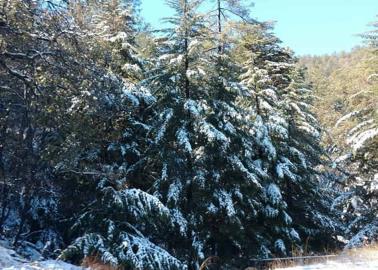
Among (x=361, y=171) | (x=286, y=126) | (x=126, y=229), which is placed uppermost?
(x=286, y=126)

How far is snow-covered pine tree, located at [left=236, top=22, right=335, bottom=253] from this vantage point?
19.8 m

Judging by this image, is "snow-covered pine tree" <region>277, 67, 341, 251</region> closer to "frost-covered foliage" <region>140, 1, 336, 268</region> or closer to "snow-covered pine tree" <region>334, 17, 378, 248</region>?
"frost-covered foliage" <region>140, 1, 336, 268</region>

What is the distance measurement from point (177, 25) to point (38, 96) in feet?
25.0

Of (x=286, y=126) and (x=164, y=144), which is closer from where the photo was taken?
(x=164, y=144)

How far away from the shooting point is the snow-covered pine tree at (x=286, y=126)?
64.8 feet

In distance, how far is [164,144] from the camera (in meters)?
16.3

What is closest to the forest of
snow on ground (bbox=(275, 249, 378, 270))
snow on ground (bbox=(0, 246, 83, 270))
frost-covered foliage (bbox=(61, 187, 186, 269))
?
frost-covered foliage (bbox=(61, 187, 186, 269))

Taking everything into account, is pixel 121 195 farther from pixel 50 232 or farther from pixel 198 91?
pixel 198 91

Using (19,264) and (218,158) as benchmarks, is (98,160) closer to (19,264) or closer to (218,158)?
(218,158)

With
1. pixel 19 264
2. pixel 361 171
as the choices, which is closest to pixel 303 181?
pixel 361 171

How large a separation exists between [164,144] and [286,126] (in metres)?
6.14

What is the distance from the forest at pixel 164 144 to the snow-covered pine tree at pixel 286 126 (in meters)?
0.08

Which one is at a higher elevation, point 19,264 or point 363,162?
point 363,162

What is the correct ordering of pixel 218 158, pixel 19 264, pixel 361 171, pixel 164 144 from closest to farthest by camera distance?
pixel 19 264
pixel 164 144
pixel 218 158
pixel 361 171
